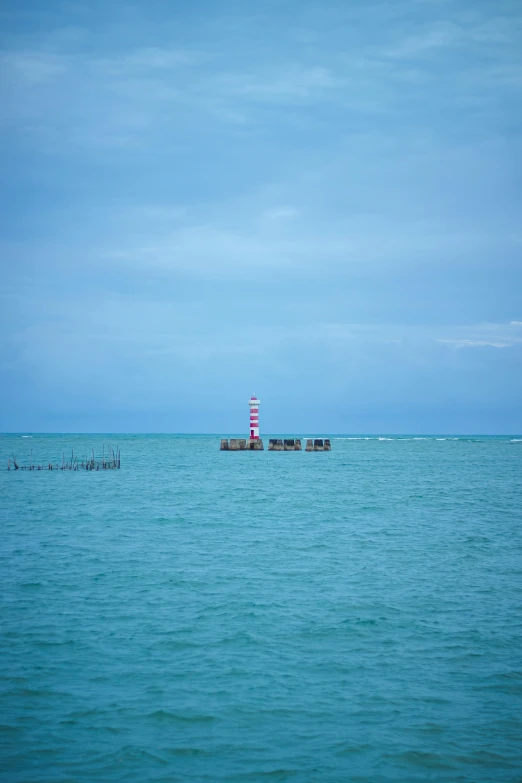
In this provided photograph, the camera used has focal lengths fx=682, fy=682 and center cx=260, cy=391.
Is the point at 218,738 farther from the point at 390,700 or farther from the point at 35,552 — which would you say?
the point at 35,552

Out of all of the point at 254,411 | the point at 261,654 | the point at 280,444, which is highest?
the point at 254,411

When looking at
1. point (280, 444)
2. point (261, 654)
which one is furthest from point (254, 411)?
point (261, 654)

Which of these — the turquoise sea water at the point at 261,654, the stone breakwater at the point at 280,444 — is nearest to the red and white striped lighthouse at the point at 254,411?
the stone breakwater at the point at 280,444

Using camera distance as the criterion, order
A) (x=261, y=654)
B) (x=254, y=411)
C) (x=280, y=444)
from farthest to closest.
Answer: (x=280, y=444) < (x=254, y=411) < (x=261, y=654)

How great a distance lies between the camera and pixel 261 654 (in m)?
11.2

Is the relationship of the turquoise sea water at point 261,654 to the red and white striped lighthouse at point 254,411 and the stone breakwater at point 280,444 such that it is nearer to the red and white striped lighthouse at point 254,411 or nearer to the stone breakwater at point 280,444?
the red and white striped lighthouse at point 254,411

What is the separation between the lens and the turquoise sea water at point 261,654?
8031 millimetres

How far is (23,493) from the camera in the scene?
39000mm

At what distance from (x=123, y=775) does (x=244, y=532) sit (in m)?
16.4

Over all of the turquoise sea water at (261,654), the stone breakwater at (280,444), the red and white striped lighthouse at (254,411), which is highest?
the red and white striped lighthouse at (254,411)

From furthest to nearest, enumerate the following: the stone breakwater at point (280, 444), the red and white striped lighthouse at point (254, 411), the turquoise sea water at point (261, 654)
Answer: the stone breakwater at point (280, 444) → the red and white striped lighthouse at point (254, 411) → the turquoise sea water at point (261, 654)

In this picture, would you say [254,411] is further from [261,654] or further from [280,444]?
[261,654]

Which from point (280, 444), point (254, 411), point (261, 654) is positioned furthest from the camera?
point (280, 444)

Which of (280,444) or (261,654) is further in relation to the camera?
(280,444)
